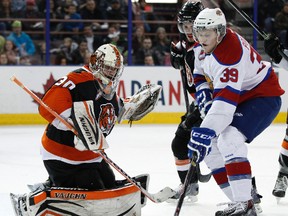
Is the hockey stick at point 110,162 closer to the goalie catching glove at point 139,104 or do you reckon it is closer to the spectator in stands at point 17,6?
the goalie catching glove at point 139,104

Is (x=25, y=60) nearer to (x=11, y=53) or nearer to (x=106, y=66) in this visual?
(x=11, y=53)

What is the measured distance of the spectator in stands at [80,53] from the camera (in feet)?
26.3

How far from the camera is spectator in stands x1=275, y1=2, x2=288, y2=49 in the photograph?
333 inches

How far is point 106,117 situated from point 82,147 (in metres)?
0.33

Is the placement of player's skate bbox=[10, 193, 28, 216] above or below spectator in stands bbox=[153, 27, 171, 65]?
above

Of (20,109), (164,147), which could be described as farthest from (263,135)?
(20,109)

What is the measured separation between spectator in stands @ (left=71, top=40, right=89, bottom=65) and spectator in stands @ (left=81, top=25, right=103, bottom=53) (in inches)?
2.9

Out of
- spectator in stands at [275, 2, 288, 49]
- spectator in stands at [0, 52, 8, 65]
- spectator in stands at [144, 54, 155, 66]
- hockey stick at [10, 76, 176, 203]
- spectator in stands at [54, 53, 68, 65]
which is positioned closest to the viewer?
hockey stick at [10, 76, 176, 203]

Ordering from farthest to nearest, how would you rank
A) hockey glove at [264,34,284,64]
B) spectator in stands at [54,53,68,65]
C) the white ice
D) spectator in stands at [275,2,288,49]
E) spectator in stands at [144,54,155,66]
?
1. spectator in stands at [275,2,288,49]
2. spectator in stands at [144,54,155,66]
3. spectator in stands at [54,53,68,65]
4. hockey glove at [264,34,284,64]
5. the white ice

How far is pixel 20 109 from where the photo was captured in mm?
7520

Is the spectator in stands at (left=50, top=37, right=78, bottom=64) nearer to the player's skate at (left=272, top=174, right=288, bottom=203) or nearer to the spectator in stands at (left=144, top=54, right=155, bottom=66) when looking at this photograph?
the spectator in stands at (left=144, top=54, right=155, bottom=66)

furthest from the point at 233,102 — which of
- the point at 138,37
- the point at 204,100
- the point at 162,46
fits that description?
the point at 162,46

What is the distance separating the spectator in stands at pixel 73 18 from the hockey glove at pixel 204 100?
4.80 metres

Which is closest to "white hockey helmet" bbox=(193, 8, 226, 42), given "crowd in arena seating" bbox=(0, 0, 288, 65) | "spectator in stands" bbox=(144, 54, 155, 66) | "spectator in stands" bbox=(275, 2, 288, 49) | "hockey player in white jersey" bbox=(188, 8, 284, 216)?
"hockey player in white jersey" bbox=(188, 8, 284, 216)
